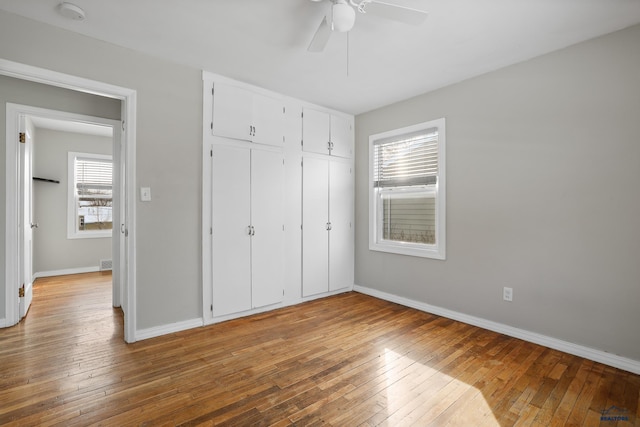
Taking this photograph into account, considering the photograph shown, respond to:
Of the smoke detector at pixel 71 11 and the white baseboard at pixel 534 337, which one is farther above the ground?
the smoke detector at pixel 71 11

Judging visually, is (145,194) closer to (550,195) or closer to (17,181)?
(17,181)

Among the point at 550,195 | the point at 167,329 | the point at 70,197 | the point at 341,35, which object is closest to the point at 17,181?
the point at 167,329

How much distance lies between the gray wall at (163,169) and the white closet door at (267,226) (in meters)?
0.60

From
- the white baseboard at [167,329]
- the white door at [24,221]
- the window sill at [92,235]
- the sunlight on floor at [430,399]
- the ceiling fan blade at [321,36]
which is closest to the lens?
the sunlight on floor at [430,399]

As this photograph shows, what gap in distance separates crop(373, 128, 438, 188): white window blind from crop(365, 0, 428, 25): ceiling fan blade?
1.76 m

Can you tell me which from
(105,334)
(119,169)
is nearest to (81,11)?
(119,169)

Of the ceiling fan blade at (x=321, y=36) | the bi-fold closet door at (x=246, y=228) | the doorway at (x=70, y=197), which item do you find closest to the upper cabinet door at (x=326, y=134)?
the bi-fold closet door at (x=246, y=228)

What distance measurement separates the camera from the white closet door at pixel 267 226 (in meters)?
3.45

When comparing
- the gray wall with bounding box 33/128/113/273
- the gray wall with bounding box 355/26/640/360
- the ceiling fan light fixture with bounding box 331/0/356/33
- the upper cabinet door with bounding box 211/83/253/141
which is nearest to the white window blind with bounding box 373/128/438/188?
the gray wall with bounding box 355/26/640/360

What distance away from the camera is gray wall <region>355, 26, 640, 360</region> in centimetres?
232

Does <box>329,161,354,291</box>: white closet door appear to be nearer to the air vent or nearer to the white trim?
the air vent

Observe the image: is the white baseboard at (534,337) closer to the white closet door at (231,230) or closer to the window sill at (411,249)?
the window sill at (411,249)

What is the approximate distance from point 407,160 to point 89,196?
18.6 feet

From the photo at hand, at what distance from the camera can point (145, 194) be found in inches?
110
